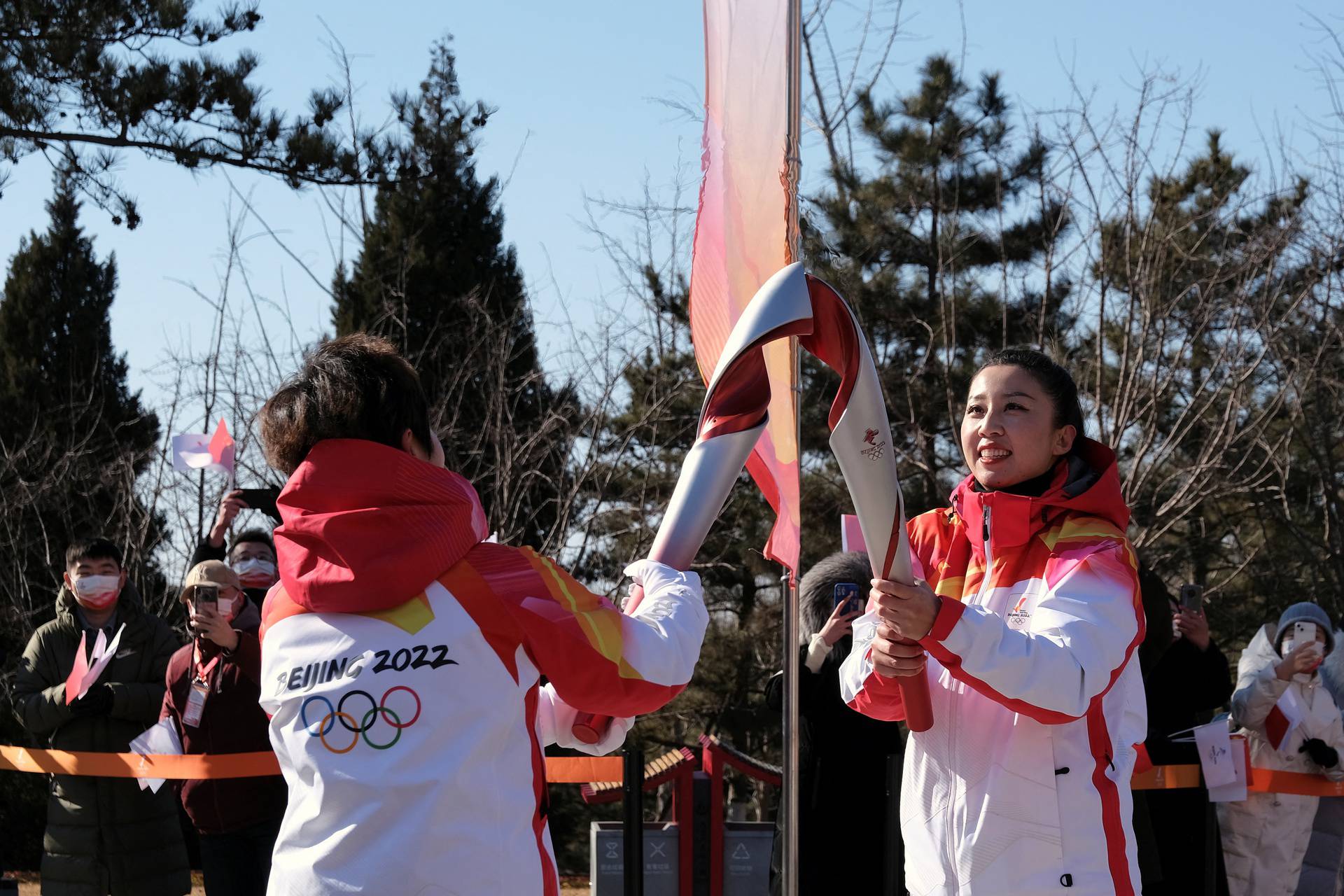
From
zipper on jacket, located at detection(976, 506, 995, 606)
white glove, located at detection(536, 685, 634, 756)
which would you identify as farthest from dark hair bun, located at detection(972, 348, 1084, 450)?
white glove, located at detection(536, 685, 634, 756)

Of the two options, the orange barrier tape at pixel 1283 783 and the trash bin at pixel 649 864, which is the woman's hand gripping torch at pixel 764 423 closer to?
the trash bin at pixel 649 864

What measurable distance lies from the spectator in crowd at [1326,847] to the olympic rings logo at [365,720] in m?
6.16

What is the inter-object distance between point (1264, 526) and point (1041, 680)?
12.1 metres

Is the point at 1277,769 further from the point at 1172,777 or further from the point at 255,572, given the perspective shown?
the point at 255,572

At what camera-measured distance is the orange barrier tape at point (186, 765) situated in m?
5.18

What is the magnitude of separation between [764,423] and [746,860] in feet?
12.8

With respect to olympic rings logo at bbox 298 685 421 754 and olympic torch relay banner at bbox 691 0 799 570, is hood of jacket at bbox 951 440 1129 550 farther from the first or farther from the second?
olympic rings logo at bbox 298 685 421 754

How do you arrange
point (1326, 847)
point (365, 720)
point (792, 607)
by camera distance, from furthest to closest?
point (1326, 847), point (792, 607), point (365, 720)

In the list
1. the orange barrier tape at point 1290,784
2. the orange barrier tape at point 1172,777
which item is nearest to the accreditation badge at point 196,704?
the orange barrier tape at point 1172,777

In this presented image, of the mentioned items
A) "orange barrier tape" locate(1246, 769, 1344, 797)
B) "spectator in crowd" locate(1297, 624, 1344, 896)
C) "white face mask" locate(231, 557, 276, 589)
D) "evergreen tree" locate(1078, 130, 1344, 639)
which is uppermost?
"evergreen tree" locate(1078, 130, 1344, 639)

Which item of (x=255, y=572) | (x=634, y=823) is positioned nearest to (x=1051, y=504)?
(x=634, y=823)

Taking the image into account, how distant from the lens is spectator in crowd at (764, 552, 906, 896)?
497 cm

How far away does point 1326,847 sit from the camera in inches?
281

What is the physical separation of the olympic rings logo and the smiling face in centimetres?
125
